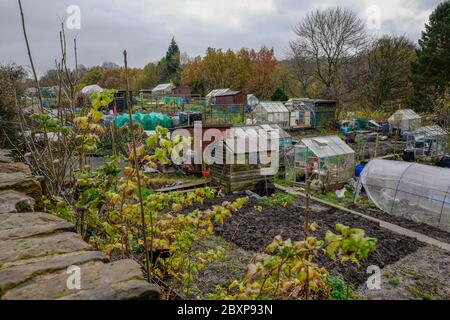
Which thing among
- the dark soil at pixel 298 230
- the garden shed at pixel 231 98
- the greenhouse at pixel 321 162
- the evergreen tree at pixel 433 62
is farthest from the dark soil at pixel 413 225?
the garden shed at pixel 231 98

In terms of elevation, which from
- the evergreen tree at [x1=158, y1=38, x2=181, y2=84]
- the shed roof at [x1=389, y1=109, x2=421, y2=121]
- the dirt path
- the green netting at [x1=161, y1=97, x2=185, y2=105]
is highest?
the evergreen tree at [x1=158, y1=38, x2=181, y2=84]

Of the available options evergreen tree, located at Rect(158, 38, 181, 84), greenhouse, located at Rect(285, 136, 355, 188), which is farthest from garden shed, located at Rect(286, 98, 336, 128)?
evergreen tree, located at Rect(158, 38, 181, 84)

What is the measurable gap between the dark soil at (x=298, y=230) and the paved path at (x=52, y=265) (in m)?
5.18

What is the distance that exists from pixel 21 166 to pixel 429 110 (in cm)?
3259

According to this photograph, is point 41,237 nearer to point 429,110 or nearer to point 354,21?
point 429,110

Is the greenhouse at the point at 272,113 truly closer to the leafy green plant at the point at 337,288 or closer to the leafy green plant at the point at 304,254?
the leafy green plant at the point at 337,288

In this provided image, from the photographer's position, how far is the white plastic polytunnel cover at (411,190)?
1002 centimetres

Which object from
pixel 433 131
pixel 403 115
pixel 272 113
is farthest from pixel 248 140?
pixel 403 115

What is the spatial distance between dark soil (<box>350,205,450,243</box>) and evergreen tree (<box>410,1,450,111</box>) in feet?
75.8

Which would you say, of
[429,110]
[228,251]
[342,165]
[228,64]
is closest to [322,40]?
[429,110]

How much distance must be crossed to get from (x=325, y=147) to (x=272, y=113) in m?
14.3

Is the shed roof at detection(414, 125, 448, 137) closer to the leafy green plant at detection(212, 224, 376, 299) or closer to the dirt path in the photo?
the dirt path

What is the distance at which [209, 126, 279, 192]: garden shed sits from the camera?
40.9 feet
